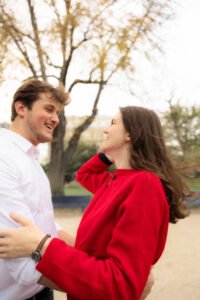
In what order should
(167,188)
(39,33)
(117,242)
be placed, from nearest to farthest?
(117,242)
(167,188)
(39,33)

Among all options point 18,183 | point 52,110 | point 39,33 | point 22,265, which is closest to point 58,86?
point 52,110

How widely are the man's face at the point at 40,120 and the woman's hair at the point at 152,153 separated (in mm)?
678

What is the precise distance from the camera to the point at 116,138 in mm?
1600

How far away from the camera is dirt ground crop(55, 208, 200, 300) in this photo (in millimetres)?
4559

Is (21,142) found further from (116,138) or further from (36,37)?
(36,37)

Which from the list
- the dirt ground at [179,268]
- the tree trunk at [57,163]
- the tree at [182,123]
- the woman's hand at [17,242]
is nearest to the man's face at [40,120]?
the woman's hand at [17,242]

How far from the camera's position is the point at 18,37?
14273 mm

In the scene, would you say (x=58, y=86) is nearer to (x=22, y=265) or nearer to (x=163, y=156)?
(x=163, y=156)

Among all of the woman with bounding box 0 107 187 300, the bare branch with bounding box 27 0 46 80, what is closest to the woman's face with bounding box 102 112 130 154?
the woman with bounding box 0 107 187 300

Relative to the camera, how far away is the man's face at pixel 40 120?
2.14 m

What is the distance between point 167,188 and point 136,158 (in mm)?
173

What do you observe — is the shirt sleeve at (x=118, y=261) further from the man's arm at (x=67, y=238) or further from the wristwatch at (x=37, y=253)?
the man's arm at (x=67, y=238)

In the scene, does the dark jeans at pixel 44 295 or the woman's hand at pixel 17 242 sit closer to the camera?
the woman's hand at pixel 17 242

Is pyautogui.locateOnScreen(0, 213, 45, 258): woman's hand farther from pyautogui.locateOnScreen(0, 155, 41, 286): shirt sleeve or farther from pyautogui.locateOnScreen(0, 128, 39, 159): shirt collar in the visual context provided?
pyautogui.locateOnScreen(0, 128, 39, 159): shirt collar
